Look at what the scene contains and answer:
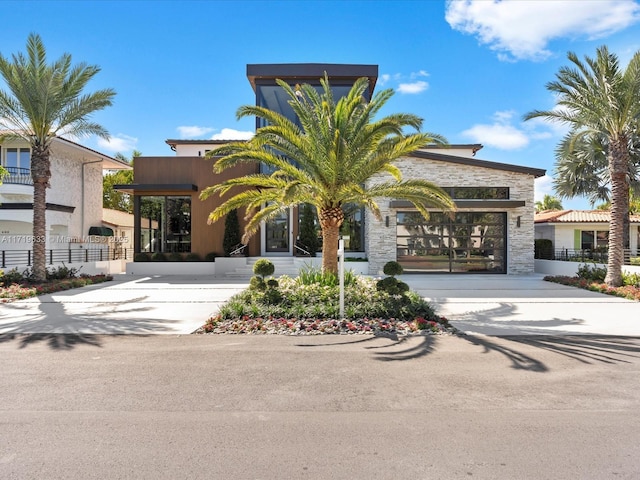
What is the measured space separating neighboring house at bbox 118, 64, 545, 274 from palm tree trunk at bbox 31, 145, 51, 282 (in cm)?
479

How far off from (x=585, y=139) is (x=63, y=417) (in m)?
22.4

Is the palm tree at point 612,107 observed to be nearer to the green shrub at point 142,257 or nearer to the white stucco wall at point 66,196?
the green shrub at point 142,257

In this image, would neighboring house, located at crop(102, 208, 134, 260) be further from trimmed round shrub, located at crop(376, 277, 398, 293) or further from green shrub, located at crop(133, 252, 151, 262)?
trimmed round shrub, located at crop(376, 277, 398, 293)

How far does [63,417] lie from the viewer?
4137 millimetres

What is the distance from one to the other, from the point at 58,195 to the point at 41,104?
31.5 ft

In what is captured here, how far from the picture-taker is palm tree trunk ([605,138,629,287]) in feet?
45.3

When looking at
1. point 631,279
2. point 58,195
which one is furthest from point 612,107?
point 58,195

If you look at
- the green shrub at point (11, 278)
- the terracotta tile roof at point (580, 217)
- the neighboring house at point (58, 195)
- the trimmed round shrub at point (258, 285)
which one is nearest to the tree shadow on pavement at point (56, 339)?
the trimmed round shrub at point (258, 285)

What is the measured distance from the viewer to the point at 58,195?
22484 millimetres

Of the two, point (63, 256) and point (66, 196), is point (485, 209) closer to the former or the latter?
point (63, 256)

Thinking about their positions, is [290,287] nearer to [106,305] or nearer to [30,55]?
[106,305]

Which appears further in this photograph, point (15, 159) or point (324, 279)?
point (15, 159)

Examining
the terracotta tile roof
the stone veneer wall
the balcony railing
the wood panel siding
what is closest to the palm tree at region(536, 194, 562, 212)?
the terracotta tile roof

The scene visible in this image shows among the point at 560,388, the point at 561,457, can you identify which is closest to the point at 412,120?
the point at 560,388
